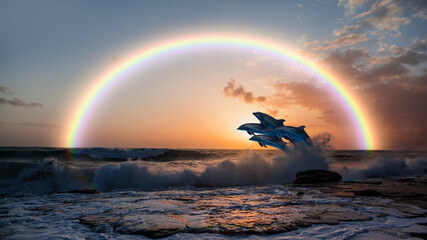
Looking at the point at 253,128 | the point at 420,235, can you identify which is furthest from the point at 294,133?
the point at 420,235

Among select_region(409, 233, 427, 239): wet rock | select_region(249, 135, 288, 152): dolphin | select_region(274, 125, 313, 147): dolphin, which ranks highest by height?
select_region(274, 125, 313, 147): dolphin

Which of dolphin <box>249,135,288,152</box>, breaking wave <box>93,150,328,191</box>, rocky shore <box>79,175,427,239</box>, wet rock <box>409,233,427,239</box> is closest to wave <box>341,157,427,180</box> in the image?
breaking wave <box>93,150,328,191</box>

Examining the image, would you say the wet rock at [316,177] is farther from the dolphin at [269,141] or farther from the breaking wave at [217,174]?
the breaking wave at [217,174]

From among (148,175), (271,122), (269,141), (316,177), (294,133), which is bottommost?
(148,175)

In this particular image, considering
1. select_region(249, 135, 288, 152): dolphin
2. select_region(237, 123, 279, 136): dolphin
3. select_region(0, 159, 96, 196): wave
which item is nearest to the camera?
select_region(249, 135, 288, 152): dolphin

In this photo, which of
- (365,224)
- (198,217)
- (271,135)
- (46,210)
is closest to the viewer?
(365,224)

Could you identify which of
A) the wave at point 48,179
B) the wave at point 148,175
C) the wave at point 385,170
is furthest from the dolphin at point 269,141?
the wave at point 48,179

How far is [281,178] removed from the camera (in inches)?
706

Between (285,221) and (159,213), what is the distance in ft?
8.81

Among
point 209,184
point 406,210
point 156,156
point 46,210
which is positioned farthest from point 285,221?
point 156,156

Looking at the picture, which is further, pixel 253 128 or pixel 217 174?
pixel 217 174

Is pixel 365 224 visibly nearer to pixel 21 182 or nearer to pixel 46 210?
pixel 46 210

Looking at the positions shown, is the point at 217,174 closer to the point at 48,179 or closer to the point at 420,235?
the point at 48,179

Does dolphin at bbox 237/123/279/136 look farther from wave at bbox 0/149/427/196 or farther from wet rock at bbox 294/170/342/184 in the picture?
wave at bbox 0/149/427/196
